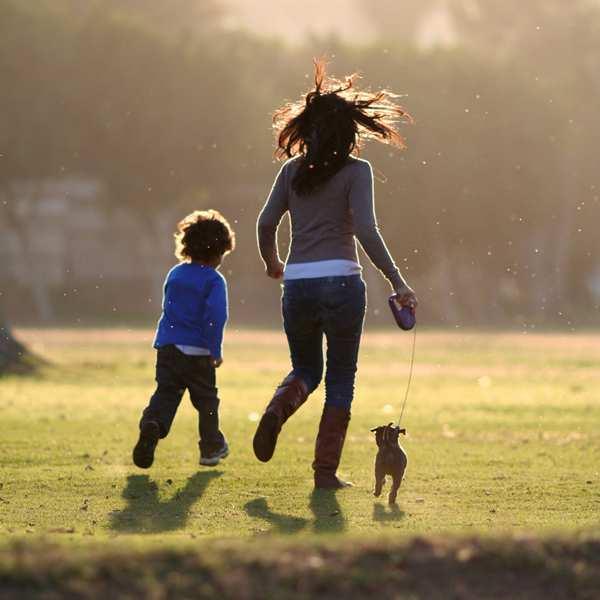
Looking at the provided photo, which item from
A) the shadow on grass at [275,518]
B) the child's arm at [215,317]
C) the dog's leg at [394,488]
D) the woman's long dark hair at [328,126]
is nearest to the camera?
the shadow on grass at [275,518]

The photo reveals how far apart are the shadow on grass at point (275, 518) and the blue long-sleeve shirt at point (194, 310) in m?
1.50

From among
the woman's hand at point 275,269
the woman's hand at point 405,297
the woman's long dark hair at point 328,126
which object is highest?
the woman's long dark hair at point 328,126

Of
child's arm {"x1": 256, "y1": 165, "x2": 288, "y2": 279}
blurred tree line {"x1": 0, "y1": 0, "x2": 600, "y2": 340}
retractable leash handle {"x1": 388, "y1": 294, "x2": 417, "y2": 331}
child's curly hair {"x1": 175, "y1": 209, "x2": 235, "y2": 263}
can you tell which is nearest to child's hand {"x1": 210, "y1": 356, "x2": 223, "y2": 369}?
child's curly hair {"x1": 175, "y1": 209, "x2": 235, "y2": 263}

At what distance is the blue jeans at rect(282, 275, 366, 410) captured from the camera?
8977 mm

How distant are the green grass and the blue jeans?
625mm

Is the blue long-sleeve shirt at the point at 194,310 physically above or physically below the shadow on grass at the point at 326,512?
above

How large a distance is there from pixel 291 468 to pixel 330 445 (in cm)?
159

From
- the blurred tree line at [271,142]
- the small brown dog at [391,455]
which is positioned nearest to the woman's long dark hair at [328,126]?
the small brown dog at [391,455]

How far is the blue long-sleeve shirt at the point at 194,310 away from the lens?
1016cm

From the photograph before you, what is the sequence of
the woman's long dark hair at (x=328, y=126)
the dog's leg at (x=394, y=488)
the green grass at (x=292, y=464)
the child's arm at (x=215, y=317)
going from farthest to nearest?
the child's arm at (x=215, y=317), the woman's long dark hair at (x=328, y=126), the dog's leg at (x=394, y=488), the green grass at (x=292, y=464)

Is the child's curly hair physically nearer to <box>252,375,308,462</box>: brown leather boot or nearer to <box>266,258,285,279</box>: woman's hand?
<box>266,258,285,279</box>: woman's hand

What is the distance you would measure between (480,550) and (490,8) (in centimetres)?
7103

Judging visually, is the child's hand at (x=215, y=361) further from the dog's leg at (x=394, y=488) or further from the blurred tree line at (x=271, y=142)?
the blurred tree line at (x=271, y=142)

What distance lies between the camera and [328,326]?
29.7ft
